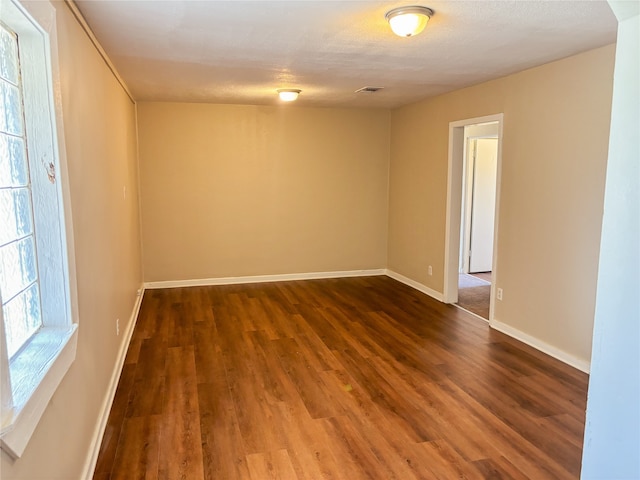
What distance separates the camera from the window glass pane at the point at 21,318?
5.01 feet

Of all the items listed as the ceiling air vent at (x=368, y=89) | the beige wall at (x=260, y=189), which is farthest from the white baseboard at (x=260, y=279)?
the ceiling air vent at (x=368, y=89)

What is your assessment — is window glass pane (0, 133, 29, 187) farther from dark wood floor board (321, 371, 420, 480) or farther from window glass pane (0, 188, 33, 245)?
dark wood floor board (321, 371, 420, 480)

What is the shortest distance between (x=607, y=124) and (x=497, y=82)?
126cm

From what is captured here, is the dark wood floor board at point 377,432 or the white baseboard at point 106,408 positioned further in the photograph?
the dark wood floor board at point 377,432

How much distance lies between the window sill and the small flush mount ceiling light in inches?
84.3

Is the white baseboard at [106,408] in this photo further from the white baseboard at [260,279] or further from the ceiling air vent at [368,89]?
the ceiling air vent at [368,89]

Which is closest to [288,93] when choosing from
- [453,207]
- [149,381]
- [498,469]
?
[453,207]

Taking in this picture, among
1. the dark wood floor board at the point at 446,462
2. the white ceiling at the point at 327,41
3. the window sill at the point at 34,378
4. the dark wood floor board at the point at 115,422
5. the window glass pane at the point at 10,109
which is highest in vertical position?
the white ceiling at the point at 327,41

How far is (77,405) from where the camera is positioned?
2.02 meters

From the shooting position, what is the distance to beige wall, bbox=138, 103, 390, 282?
5.66 m

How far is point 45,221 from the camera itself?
1733mm

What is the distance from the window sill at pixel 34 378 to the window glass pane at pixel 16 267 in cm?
22

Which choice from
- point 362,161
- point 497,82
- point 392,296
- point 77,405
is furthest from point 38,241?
point 362,161

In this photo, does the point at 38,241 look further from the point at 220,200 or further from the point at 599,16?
the point at 220,200
